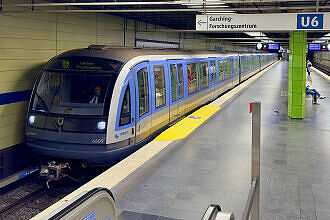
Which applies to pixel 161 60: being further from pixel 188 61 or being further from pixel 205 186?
pixel 205 186

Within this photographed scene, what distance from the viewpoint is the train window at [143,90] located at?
7.78 m

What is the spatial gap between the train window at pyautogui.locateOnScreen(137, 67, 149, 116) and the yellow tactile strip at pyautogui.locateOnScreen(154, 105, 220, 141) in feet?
2.24

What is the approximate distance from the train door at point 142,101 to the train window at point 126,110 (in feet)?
0.73

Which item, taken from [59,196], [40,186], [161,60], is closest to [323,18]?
[161,60]

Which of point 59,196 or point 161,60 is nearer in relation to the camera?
point 59,196

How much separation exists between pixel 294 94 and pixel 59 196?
6.47 m

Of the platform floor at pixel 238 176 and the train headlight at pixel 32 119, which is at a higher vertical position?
the train headlight at pixel 32 119

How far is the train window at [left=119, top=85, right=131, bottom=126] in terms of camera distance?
724 centimetres

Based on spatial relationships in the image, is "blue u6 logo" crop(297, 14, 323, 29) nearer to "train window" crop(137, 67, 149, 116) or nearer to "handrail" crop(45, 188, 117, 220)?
"train window" crop(137, 67, 149, 116)

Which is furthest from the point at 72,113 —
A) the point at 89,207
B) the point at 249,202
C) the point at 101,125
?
the point at 89,207

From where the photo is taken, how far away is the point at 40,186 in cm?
814

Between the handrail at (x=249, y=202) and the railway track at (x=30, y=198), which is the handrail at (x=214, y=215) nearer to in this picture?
the handrail at (x=249, y=202)

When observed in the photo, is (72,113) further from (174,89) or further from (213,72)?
(213,72)

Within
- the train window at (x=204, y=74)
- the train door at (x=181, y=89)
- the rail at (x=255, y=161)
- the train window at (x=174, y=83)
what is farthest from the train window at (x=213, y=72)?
the rail at (x=255, y=161)
